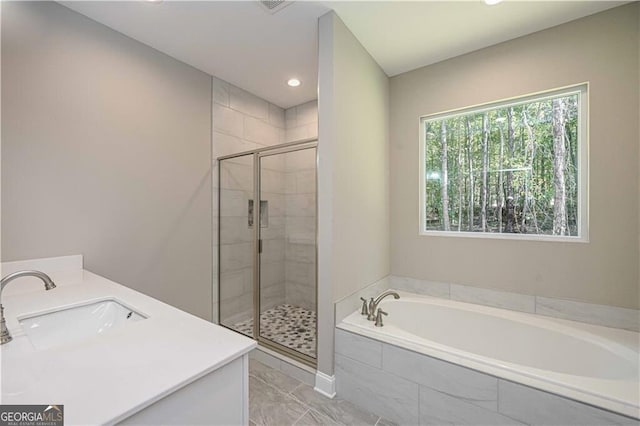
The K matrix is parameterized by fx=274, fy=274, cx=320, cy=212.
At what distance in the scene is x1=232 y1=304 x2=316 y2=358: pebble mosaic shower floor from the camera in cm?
237

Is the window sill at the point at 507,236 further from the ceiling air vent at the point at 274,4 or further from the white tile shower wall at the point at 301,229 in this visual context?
the ceiling air vent at the point at 274,4

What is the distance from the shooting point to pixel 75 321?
4.25ft

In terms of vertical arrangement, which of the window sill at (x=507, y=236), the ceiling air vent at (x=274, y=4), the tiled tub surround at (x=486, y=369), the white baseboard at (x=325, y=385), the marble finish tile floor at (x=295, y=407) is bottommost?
the marble finish tile floor at (x=295, y=407)

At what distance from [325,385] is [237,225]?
65.5 inches

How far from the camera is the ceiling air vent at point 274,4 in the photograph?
1775 mm

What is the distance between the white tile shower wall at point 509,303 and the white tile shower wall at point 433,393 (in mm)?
312

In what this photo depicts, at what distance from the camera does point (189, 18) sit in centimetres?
195

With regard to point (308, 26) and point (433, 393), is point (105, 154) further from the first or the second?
point (433, 393)

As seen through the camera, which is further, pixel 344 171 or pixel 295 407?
pixel 344 171

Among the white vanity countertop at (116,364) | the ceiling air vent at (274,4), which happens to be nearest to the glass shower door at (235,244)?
the ceiling air vent at (274,4)

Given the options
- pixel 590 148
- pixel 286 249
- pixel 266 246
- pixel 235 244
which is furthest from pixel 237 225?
pixel 590 148

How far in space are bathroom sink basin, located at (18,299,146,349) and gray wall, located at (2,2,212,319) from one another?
0.69 m

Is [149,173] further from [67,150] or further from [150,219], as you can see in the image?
[67,150]

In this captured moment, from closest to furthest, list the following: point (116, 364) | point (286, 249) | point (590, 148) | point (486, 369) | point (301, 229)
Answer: point (116, 364) < point (486, 369) < point (590, 148) < point (301, 229) < point (286, 249)
